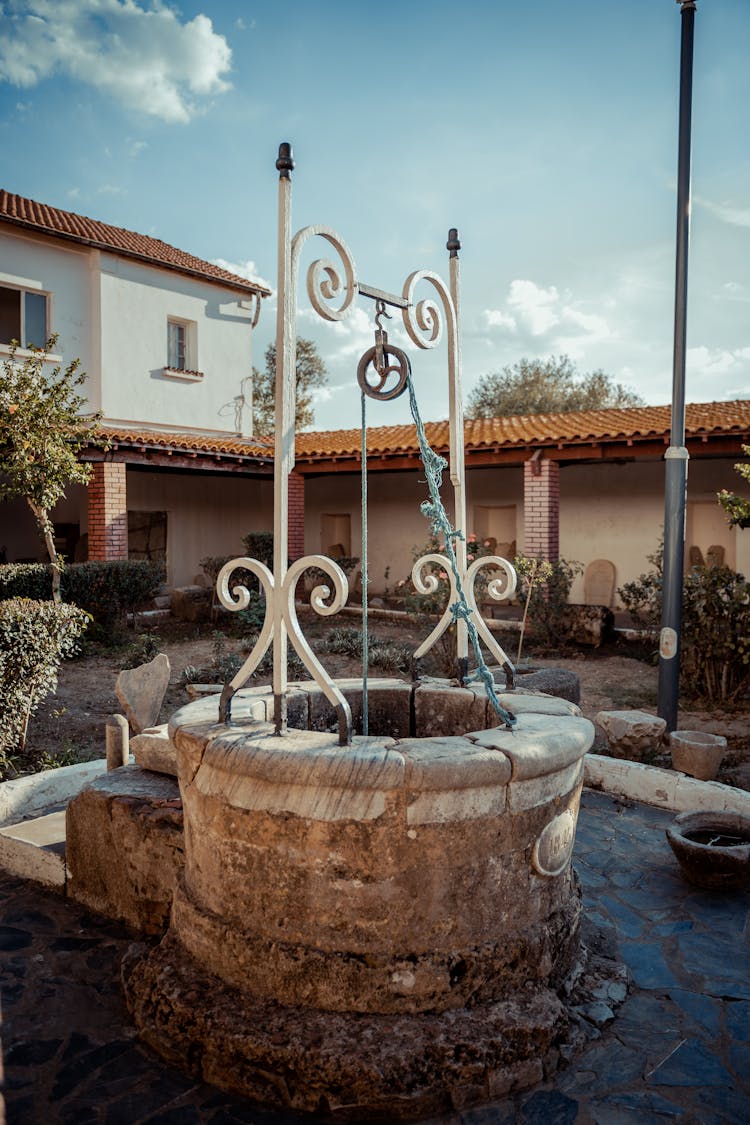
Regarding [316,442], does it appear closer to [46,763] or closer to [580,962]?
[46,763]

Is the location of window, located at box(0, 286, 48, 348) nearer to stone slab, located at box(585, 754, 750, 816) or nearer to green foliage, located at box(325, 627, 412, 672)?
green foliage, located at box(325, 627, 412, 672)

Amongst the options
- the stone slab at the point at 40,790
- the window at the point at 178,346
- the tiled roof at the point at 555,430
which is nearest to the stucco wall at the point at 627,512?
the tiled roof at the point at 555,430

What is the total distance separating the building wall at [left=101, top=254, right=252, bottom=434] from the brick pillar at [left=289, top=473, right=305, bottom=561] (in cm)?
215

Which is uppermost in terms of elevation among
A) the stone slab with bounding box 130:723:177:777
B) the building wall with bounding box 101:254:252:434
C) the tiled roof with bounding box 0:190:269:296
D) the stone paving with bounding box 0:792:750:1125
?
the tiled roof with bounding box 0:190:269:296

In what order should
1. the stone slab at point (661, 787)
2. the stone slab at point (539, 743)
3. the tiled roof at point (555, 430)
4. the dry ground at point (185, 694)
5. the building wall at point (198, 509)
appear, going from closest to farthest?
the stone slab at point (539, 743)
the stone slab at point (661, 787)
the dry ground at point (185, 694)
the tiled roof at point (555, 430)
the building wall at point (198, 509)

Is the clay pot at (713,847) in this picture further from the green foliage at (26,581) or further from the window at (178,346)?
the window at (178,346)

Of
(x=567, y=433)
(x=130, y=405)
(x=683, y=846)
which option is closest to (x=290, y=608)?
(x=683, y=846)

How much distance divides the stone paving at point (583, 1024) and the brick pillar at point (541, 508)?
8.37m

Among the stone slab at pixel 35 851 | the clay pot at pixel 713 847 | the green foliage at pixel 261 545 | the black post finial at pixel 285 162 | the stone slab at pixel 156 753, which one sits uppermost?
the black post finial at pixel 285 162

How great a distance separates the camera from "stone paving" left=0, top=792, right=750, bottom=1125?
7.34 ft

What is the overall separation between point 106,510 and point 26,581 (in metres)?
2.27

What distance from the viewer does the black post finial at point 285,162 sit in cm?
261

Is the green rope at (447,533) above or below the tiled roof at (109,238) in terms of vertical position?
below

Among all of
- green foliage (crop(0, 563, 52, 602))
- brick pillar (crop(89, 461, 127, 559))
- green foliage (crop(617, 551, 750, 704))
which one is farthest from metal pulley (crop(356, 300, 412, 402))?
brick pillar (crop(89, 461, 127, 559))
